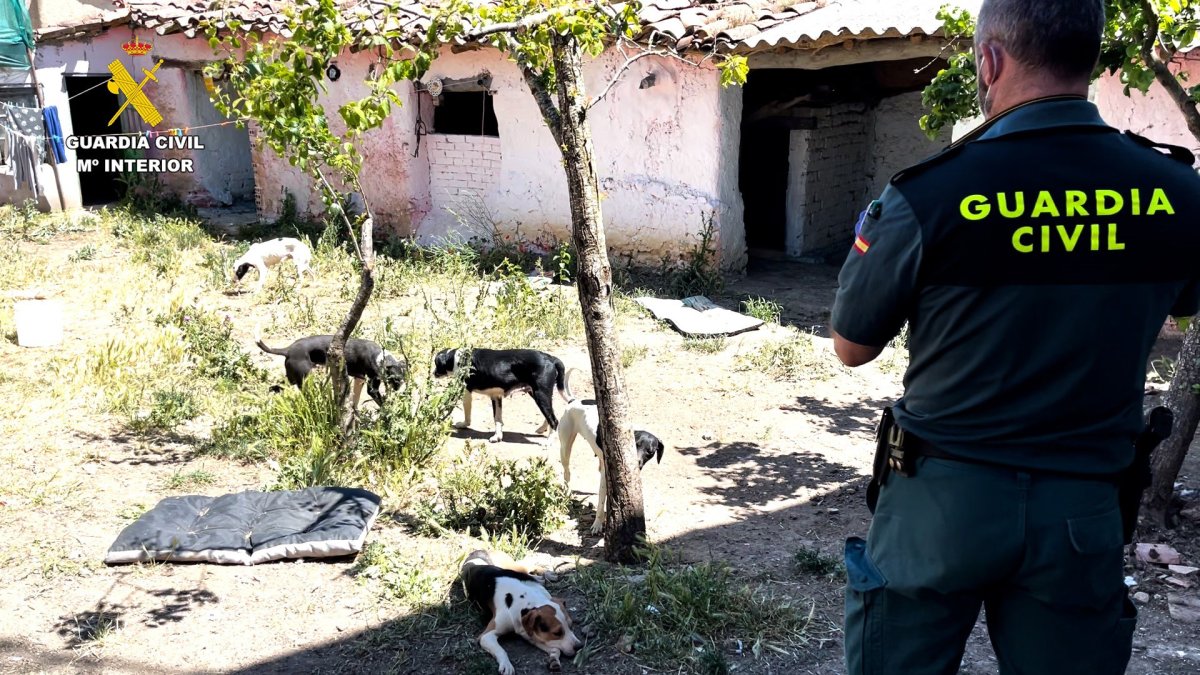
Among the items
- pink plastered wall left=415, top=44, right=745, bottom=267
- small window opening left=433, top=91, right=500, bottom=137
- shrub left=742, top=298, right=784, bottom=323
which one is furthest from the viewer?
small window opening left=433, top=91, right=500, bottom=137

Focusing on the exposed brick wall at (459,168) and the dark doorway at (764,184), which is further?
the dark doorway at (764,184)

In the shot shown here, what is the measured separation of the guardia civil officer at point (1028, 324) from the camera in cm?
158

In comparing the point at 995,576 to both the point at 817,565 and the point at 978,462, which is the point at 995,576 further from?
the point at 817,565

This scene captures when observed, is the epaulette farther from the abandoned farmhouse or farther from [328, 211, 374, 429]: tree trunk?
the abandoned farmhouse

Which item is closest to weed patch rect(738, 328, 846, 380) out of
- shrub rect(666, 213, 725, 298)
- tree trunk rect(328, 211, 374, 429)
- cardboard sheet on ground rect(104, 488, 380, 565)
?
shrub rect(666, 213, 725, 298)

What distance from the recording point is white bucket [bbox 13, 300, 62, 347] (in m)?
6.81

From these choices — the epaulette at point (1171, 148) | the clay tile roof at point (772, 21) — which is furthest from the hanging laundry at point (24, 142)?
the epaulette at point (1171, 148)

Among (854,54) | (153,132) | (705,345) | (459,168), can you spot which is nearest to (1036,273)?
(705,345)

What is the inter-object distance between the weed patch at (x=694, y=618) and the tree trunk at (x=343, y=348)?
2054 millimetres

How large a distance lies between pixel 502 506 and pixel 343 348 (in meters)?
1.39

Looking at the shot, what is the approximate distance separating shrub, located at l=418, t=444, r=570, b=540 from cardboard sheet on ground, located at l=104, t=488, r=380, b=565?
32 cm

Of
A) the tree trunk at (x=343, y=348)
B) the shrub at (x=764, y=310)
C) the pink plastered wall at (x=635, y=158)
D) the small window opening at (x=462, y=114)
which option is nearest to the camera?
the tree trunk at (x=343, y=348)

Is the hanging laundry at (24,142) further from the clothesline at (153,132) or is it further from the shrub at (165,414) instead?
the shrub at (165,414)

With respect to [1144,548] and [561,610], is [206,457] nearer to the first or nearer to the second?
[561,610]
